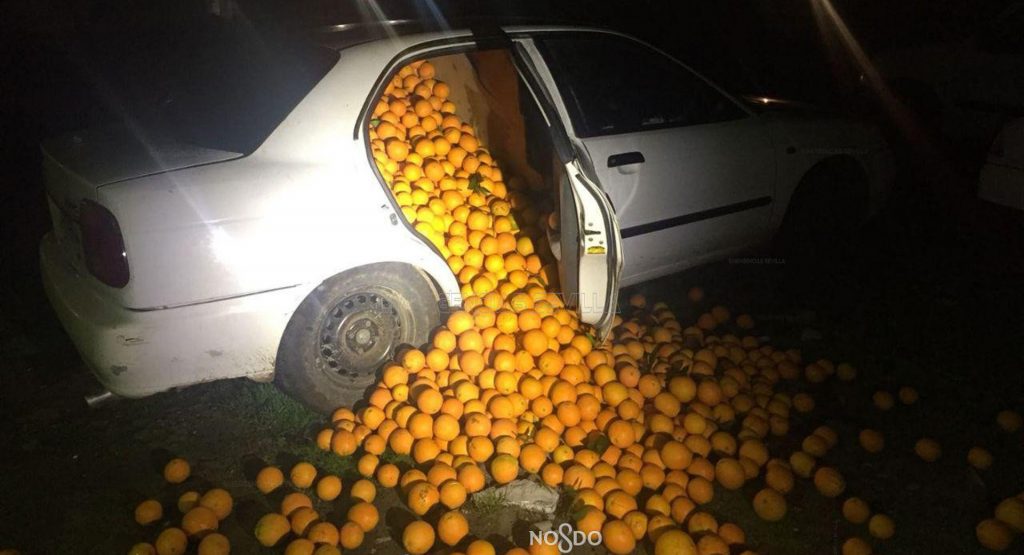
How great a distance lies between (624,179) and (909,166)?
431cm

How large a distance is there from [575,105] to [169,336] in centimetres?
243

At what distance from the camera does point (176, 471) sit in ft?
9.60

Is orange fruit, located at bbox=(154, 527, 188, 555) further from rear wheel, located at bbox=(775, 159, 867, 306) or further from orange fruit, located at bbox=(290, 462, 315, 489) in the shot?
rear wheel, located at bbox=(775, 159, 867, 306)

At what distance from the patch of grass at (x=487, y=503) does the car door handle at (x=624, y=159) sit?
1928 millimetres

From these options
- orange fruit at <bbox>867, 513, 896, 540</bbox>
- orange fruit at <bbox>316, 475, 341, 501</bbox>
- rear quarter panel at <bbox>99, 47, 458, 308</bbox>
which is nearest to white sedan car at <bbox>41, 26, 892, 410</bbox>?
rear quarter panel at <bbox>99, 47, 458, 308</bbox>

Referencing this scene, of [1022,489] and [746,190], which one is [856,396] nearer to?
[1022,489]

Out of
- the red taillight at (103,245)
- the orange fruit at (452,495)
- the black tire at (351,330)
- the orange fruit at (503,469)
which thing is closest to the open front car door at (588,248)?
the black tire at (351,330)

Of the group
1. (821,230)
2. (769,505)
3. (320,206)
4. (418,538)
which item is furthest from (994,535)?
(320,206)

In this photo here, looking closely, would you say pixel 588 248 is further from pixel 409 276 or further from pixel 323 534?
pixel 323 534

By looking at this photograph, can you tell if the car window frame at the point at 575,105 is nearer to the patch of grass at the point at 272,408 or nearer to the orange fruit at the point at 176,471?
the patch of grass at the point at 272,408

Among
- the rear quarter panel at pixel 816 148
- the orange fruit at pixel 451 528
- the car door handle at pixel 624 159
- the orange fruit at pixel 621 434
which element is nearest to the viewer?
the orange fruit at pixel 451 528

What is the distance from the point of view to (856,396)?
3.54 meters

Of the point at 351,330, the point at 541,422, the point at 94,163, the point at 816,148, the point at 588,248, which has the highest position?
the point at 94,163

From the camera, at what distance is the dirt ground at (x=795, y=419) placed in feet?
9.05
